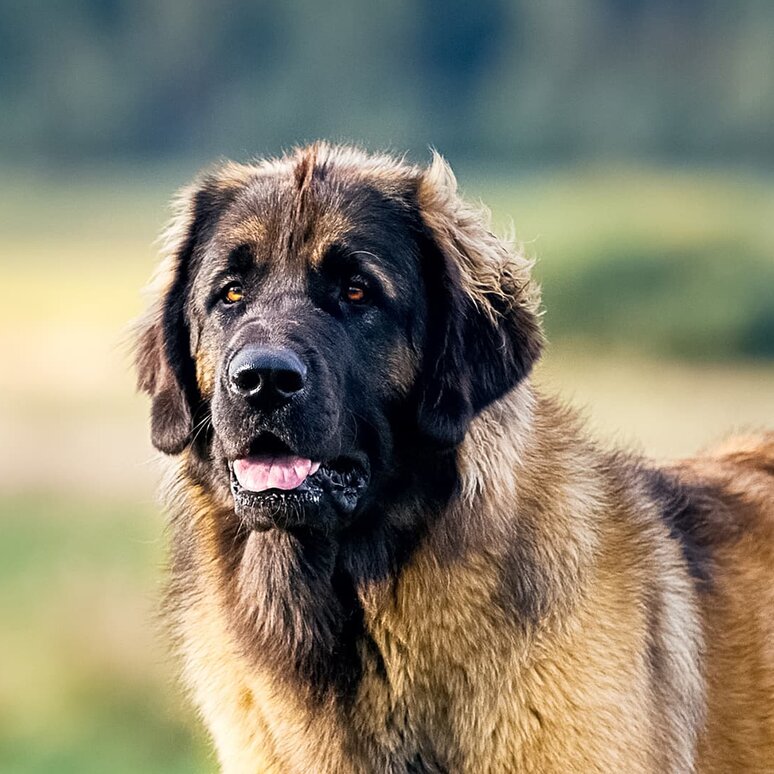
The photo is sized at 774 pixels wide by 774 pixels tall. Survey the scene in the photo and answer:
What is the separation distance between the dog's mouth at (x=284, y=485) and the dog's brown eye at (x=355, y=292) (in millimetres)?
470

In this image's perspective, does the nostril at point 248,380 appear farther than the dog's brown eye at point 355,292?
No

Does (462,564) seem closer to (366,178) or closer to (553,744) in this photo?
(553,744)

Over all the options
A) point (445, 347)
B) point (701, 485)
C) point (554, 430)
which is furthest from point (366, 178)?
point (701, 485)

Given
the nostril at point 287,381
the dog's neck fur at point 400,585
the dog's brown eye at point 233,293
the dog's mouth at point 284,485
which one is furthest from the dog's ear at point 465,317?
the dog's brown eye at point 233,293

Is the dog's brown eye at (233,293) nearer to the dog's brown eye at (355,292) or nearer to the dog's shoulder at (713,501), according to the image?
the dog's brown eye at (355,292)

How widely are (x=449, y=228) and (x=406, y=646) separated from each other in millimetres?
1282

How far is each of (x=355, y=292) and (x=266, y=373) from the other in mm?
503

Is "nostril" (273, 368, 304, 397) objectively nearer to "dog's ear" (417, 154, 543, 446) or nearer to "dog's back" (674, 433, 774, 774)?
"dog's ear" (417, 154, 543, 446)

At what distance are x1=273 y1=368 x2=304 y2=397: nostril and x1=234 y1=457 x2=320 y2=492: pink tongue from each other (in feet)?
0.72

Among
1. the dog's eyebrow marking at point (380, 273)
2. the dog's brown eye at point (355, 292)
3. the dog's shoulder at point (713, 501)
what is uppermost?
the dog's eyebrow marking at point (380, 273)

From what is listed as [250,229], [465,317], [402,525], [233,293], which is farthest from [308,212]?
[402,525]

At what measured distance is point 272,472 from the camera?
11.2 ft

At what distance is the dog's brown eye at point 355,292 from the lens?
3.62 meters

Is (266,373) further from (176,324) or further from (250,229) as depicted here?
(176,324)
